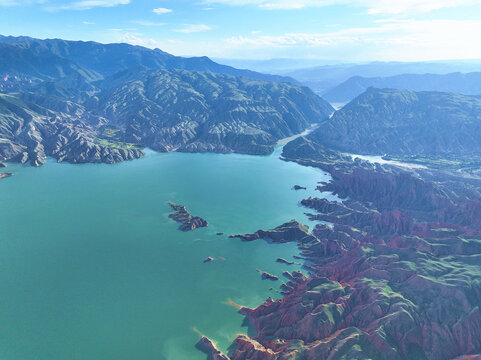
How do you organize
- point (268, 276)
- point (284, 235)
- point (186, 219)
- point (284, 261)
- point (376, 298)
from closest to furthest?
point (376, 298) < point (268, 276) < point (284, 261) < point (284, 235) < point (186, 219)

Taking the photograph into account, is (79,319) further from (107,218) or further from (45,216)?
(45,216)

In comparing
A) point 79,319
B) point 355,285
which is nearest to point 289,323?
point 355,285

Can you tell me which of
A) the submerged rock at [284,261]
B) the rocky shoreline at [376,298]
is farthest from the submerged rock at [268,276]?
the submerged rock at [284,261]

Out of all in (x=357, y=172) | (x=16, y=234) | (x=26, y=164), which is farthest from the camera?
(x=26, y=164)

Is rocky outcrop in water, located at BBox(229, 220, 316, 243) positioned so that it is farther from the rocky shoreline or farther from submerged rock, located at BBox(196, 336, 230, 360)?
submerged rock, located at BBox(196, 336, 230, 360)

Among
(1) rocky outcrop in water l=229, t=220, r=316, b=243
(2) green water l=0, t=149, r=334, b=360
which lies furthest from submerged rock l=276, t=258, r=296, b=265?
(1) rocky outcrop in water l=229, t=220, r=316, b=243

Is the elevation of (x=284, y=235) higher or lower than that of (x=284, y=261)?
higher

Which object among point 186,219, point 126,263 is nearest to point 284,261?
point 186,219

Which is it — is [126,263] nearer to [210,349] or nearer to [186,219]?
[186,219]
